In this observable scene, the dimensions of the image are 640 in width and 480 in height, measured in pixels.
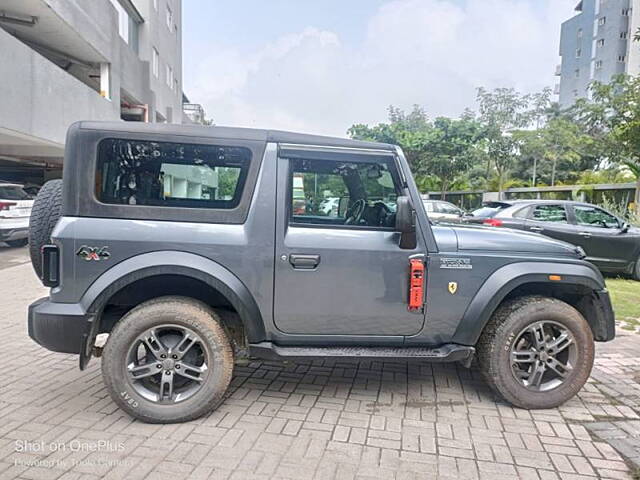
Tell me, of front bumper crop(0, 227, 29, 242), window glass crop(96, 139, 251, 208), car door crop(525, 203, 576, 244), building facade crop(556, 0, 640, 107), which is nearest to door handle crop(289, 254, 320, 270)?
window glass crop(96, 139, 251, 208)

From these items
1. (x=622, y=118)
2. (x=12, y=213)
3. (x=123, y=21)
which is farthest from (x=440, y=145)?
(x=12, y=213)

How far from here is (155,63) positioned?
2280 cm

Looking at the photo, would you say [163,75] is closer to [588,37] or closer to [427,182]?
[427,182]

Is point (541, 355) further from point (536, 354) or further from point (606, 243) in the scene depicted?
point (606, 243)

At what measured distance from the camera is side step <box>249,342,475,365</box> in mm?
3174

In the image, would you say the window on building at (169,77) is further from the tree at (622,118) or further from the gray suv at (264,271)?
the gray suv at (264,271)

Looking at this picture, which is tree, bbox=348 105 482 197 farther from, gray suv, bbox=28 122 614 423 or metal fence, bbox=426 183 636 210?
gray suv, bbox=28 122 614 423

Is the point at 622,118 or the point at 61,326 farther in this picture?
the point at 622,118

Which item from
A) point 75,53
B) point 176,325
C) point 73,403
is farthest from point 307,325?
point 75,53

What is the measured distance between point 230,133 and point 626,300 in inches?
268

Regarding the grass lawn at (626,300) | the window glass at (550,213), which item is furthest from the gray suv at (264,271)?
the window glass at (550,213)

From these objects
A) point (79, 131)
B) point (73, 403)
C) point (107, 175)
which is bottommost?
point (73, 403)

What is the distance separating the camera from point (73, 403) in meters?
3.36

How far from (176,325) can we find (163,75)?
24756 mm
